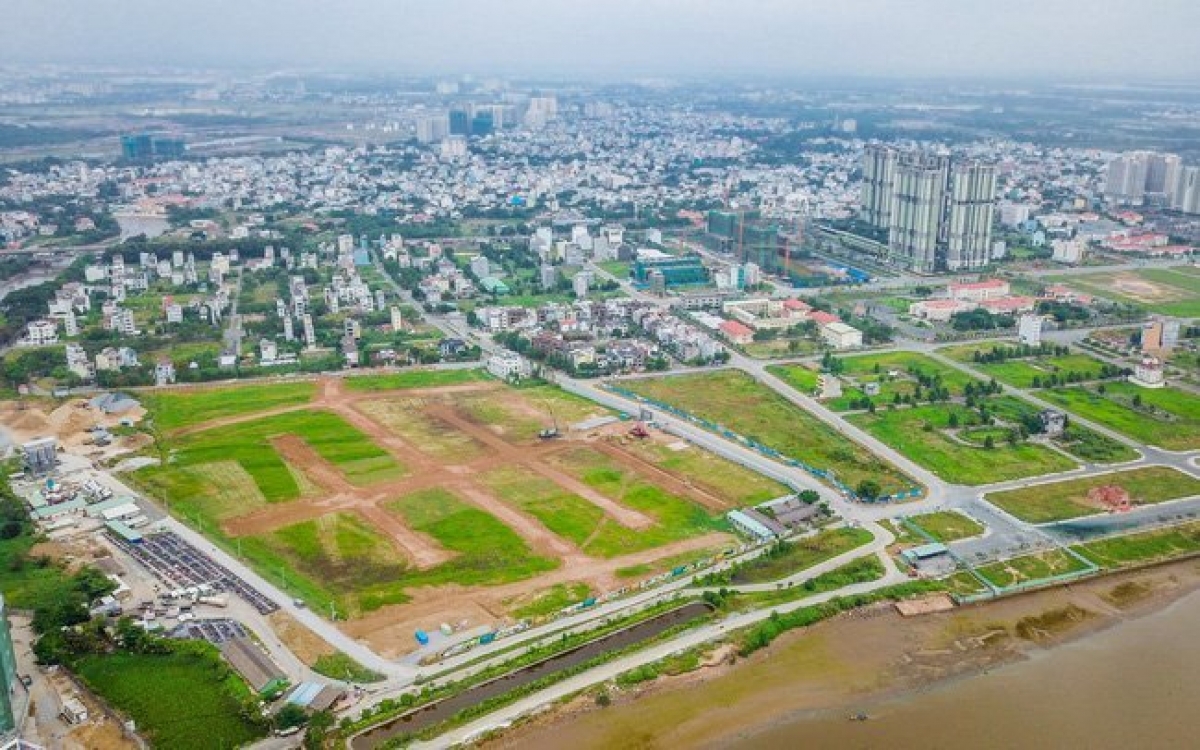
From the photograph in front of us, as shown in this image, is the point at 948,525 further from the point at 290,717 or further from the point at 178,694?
the point at 178,694

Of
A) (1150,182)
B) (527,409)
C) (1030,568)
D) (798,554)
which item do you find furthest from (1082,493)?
(1150,182)

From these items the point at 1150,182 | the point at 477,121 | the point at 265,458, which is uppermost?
the point at 477,121

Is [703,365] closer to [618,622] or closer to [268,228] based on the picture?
[618,622]

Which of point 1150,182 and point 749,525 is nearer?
point 749,525

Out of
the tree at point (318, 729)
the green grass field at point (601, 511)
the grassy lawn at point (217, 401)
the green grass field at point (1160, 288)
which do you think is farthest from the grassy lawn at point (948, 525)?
the green grass field at point (1160, 288)

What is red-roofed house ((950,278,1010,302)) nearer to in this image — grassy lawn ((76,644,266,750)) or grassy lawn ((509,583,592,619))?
grassy lawn ((509,583,592,619))
